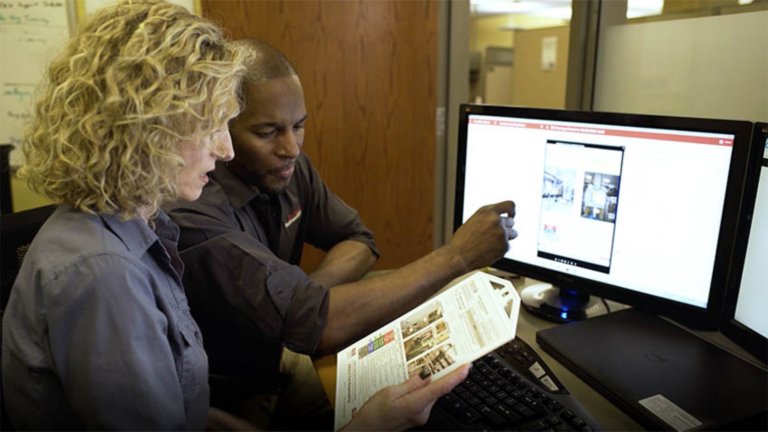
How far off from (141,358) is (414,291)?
0.53 m

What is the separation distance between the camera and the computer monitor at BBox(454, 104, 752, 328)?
0.94 meters

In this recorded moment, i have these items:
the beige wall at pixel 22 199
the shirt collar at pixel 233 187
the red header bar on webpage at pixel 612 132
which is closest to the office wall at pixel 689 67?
the red header bar on webpage at pixel 612 132

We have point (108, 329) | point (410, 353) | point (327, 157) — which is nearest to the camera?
point (108, 329)

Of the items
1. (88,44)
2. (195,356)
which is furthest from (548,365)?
(88,44)

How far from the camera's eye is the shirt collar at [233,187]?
48.1 inches

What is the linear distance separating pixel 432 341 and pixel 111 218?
0.48 m

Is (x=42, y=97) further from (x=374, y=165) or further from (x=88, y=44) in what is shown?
(x=374, y=165)

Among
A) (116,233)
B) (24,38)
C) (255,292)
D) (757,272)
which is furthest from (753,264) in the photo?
(24,38)

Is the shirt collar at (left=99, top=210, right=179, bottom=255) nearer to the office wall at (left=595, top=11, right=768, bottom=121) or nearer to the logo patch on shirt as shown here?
the logo patch on shirt

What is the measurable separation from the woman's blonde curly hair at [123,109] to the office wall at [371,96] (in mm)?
1603

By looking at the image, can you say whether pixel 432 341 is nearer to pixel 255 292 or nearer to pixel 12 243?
pixel 255 292

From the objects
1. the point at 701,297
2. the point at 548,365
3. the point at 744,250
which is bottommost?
the point at 548,365

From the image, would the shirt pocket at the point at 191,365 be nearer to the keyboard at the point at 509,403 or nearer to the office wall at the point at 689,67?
the keyboard at the point at 509,403

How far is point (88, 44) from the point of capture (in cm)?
72
